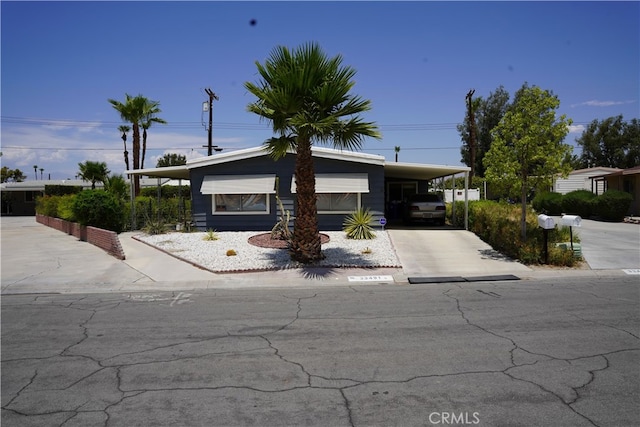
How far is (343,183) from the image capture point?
56.5 ft

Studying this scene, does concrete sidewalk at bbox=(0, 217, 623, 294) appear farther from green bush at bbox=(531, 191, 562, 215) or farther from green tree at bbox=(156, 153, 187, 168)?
green tree at bbox=(156, 153, 187, 168)

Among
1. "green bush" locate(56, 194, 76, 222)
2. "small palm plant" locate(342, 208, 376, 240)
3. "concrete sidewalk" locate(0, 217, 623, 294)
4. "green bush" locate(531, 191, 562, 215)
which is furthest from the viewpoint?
"green bush" locate(531, 191, 562, 215)

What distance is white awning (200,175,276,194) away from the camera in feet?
57.4

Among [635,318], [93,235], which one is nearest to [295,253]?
[635,318]

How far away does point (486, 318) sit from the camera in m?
6.85

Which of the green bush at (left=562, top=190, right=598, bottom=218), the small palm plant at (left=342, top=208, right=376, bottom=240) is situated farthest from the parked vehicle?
the green bush at (left=562, top=190, right=598, bottom=218)

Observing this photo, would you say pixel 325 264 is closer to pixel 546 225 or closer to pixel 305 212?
pixel 305 212

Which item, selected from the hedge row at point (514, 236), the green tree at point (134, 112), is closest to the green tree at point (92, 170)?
the green tree at point (134, 112)

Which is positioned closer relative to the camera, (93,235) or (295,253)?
(295,253)

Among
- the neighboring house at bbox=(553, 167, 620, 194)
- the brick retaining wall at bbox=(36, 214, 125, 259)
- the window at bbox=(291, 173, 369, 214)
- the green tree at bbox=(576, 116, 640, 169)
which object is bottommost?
the brick retaining wall at bbox=(36, 214, 125, 259)

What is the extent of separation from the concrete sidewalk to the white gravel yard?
0.34 m

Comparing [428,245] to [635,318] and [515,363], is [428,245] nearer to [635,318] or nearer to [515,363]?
[635,318]

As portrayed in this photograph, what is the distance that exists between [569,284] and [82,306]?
369 inches

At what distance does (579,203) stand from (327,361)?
24423mm
